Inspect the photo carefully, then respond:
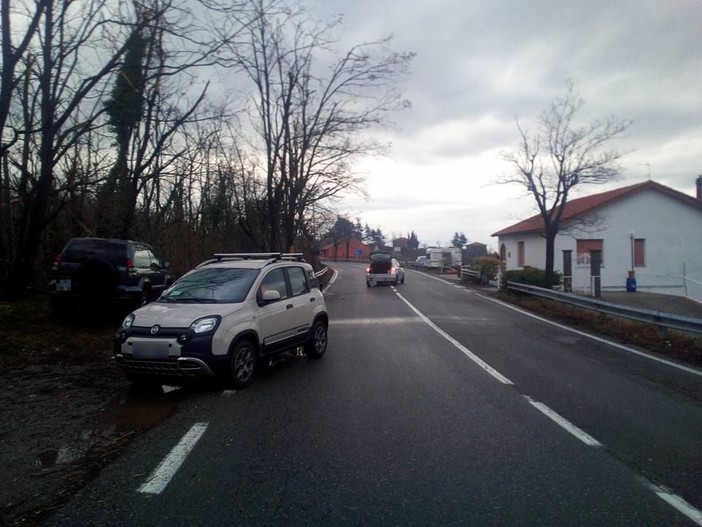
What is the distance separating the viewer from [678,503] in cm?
434

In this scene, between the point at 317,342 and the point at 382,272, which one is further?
the point at 382,272

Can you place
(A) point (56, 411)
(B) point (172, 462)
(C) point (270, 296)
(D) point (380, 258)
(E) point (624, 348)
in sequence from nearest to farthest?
(B) point (172, 462), (A) point (56, 411), (C) point (270, 296), (E) point (624, 348), (D) point (380, 258)

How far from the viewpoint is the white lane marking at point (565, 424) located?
5762 millimetres

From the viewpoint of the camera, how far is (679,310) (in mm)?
23109

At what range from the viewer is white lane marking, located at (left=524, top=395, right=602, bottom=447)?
5.76 metres

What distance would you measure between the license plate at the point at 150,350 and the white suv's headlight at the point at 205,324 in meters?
0.39

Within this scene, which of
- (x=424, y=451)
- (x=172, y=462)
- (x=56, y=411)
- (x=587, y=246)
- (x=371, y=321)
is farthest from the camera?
(x=587, y=246)

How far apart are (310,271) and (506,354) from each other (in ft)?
13.0

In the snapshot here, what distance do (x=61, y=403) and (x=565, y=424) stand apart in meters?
5.91

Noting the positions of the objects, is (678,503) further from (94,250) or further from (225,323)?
(94,250)

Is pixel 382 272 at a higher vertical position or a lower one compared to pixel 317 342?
higher

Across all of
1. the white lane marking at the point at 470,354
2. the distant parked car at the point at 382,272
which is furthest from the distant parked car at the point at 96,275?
the distant parked car at the point at 382,272

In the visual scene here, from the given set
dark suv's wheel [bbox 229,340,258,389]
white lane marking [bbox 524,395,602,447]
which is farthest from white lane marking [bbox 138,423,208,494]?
white lane marking [bbox 524,395,602,447]

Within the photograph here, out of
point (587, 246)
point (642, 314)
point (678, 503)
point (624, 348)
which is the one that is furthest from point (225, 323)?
point (587, 246)
